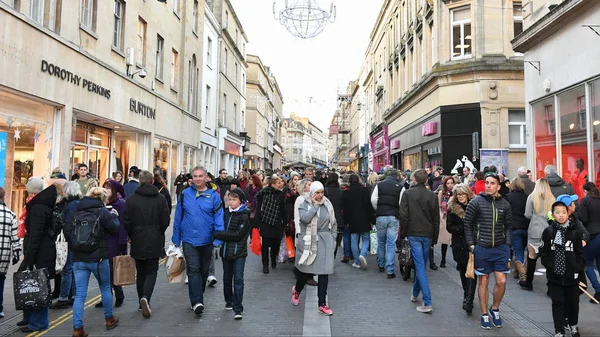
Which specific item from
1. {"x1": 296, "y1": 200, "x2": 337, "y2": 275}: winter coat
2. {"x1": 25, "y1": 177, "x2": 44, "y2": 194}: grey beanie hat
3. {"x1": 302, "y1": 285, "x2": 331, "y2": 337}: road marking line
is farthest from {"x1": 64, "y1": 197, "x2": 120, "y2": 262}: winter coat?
{"x1": 302, "y1": 285, "x2": 331, "y2": 337}: road marking line

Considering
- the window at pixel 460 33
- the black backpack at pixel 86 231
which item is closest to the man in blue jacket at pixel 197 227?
the black backpack at pixel 86 231

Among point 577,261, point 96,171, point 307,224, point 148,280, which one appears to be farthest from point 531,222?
point 96,171

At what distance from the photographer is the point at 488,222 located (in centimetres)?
522

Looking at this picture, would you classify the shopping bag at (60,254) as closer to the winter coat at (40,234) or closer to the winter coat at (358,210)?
the winter coat at (40,234)

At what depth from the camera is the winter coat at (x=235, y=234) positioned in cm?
555

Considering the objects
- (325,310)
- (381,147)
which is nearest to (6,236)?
(325,310)

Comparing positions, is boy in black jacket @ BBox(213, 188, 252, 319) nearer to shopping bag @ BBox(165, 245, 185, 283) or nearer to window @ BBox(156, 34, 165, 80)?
shopping bag @ BBox(165, 245, 185, 283)

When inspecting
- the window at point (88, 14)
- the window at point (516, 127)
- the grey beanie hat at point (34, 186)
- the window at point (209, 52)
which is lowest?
the grey beanie hat at point (34, 186)

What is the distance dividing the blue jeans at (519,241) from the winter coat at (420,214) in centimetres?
226

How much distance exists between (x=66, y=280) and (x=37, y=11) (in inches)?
308

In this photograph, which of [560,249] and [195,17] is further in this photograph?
[195,17]

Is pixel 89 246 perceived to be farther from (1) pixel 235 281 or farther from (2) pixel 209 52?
(2) pixel 209 52

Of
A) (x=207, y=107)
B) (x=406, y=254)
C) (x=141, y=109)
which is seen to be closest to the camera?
(x=406, y=254)

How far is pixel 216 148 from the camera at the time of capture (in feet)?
107
